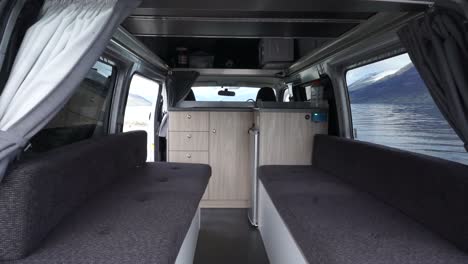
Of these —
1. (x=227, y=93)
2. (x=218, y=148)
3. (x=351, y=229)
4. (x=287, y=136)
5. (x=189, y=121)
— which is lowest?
(x=351, y=229)

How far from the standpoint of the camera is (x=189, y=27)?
2592 millimetres

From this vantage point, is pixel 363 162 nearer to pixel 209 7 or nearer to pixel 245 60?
pixel 209 7

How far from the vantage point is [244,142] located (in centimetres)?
393

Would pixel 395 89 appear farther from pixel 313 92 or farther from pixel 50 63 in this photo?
pixel 50 63

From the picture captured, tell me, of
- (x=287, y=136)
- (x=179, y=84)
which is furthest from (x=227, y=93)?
(x=287, y=136)

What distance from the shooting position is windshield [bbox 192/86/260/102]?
5355 mm

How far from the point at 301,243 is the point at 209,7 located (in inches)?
59.4

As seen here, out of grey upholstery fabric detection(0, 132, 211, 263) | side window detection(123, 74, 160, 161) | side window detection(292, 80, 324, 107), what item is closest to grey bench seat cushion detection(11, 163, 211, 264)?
grey upholstery fabric detection(0, 132, 211, 263)

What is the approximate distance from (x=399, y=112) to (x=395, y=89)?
191 millimetres

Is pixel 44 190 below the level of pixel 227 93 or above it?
below

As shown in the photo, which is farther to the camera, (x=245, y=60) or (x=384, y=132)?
(x=245, y=60)

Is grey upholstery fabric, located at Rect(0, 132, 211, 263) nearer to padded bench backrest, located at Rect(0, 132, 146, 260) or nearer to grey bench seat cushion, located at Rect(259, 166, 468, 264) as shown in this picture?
padded bench backrest, located at Rect(0, 132, 146, 260)

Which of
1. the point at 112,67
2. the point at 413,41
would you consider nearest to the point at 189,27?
the point at 112,67

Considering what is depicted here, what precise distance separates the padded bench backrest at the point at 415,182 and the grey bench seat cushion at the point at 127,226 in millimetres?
1311
